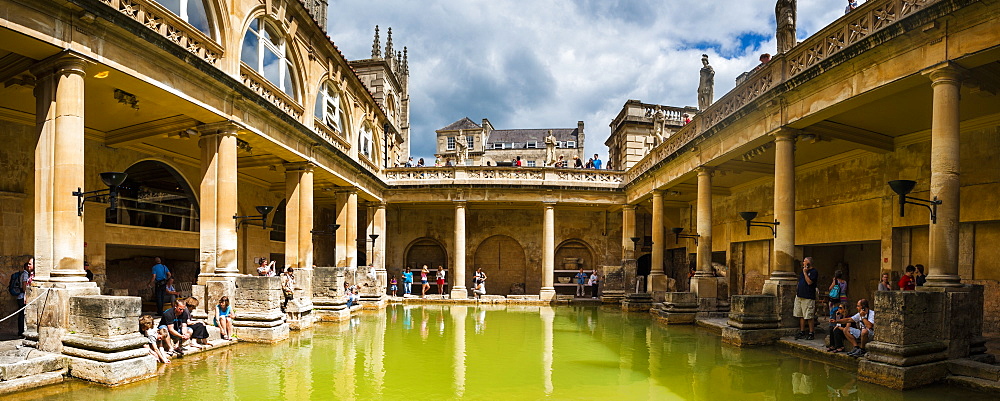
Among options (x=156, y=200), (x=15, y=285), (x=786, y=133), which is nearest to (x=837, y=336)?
(x=786, y=133)

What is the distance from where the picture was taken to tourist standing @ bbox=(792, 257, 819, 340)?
1086cm

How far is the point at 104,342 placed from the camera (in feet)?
25.0

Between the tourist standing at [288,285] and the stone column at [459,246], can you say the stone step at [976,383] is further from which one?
the stone column at [459,246]

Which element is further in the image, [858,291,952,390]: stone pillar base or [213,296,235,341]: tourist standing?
[213,296,235,341]: tourist standing

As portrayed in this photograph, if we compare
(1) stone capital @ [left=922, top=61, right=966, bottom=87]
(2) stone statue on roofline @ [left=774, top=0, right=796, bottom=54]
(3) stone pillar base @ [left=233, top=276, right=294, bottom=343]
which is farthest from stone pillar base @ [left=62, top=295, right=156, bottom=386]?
(2) stone statue on roofline @ [left=774, top=0, right=796, bottom=54]

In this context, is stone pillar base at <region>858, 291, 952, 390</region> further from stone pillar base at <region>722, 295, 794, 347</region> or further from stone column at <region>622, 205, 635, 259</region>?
stone column at <region>622, 205, 635, 259</region>

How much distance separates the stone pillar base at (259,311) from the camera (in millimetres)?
11500

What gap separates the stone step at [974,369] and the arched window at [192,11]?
14045 millimetres

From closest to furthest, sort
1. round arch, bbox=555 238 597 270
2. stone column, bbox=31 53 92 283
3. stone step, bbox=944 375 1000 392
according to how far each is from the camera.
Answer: stone step, bbox=944 375 1000 392 < stone column, bbox=31 53 92 283 < round arch, bbox=555 238 597 270

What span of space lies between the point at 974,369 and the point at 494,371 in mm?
6757

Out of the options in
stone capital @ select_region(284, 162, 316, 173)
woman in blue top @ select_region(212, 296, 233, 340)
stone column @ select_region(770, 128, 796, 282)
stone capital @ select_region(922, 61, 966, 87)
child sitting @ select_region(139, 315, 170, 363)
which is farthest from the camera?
stone capital @ select_region(284, 162, 316, 173)

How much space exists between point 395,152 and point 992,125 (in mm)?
24593

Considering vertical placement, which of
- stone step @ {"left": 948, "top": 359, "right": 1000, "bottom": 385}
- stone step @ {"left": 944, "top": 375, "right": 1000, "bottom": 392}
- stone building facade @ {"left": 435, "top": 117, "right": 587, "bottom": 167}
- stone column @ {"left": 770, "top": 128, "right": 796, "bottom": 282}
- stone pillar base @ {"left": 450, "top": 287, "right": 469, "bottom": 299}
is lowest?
stone pillar base @ {"left": 450, "top": 287, "right": 469, "bottom": 299}

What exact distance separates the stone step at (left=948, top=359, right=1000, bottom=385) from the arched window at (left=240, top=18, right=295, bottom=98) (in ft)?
47.2
